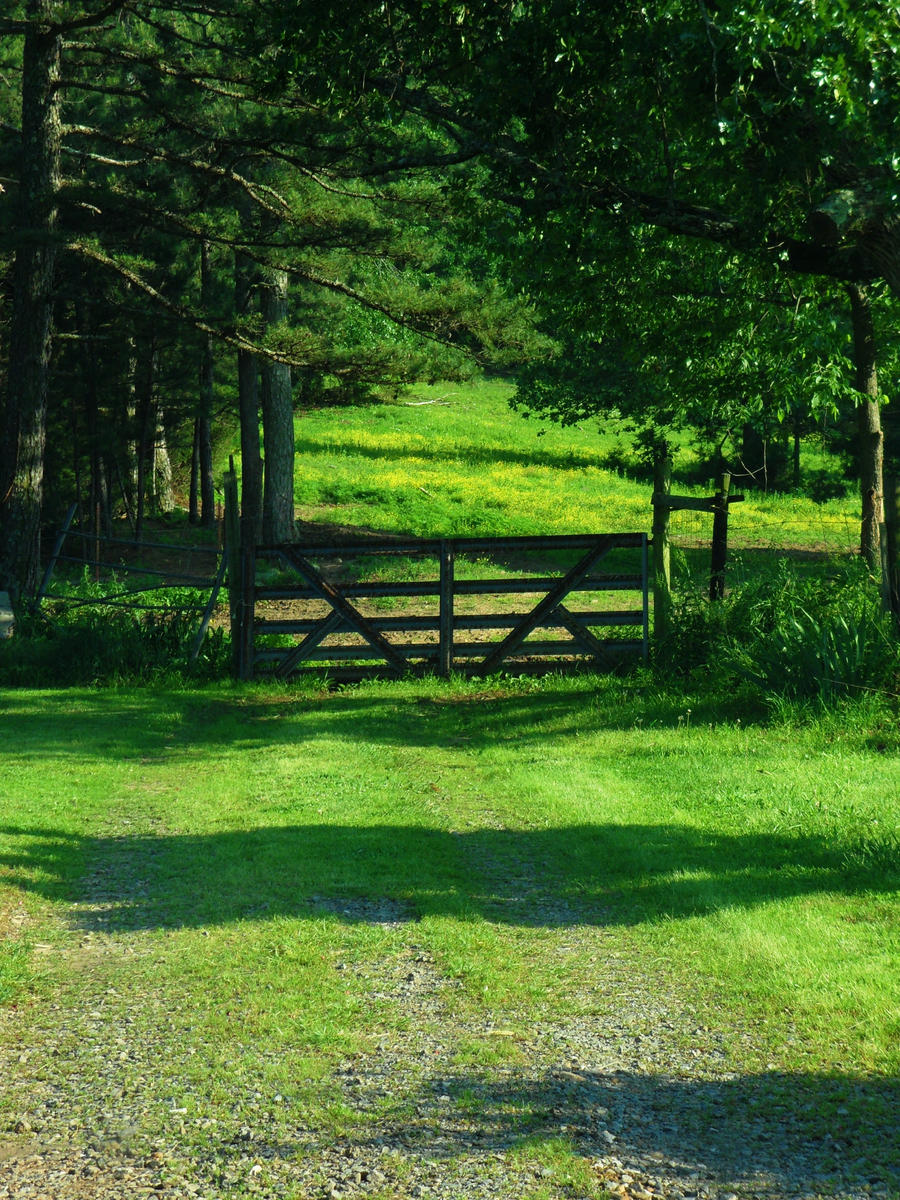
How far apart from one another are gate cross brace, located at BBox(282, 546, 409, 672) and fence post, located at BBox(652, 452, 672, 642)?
3.24 metres

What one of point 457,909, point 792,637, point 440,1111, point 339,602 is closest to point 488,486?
point 339,602

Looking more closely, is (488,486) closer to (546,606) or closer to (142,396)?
(142,396)

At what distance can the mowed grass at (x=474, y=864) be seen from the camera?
5270 millimetres

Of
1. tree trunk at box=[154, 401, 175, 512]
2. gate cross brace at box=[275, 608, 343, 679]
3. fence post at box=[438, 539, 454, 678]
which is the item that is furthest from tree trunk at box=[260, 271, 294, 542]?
fence post at box=[438, 539, 454, 678]

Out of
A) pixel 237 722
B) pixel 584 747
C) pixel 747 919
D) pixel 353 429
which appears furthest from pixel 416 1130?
pixel 353 429

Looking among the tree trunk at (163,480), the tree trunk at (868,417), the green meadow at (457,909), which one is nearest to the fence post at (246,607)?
the green meadow at (457,909)

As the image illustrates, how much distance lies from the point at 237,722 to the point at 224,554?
2996 millimetres

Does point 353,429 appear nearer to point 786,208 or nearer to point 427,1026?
point 786,208

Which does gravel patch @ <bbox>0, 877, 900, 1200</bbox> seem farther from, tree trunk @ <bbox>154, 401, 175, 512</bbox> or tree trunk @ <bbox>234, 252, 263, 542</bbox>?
tree trunk @ <bbox>154, 401, 175, 512</bbox>

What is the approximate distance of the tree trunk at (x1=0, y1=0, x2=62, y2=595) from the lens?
58.8ft

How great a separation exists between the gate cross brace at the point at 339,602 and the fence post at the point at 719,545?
390cm

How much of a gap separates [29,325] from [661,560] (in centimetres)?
1033

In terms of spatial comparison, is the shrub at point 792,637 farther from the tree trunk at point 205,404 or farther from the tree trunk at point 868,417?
the tree trunk at point 205,404

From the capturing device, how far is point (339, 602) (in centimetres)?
1429
